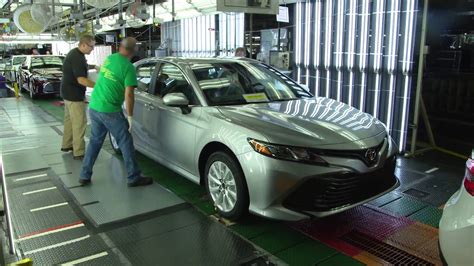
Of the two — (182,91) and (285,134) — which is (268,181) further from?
(182,91)

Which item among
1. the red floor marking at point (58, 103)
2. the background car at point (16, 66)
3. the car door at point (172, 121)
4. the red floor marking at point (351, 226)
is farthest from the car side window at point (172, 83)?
the background car at point (16, 66)

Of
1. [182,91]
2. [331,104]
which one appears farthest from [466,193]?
[182,91]

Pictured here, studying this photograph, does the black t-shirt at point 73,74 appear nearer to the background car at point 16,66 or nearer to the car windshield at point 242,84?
the car windshield at point 242,84

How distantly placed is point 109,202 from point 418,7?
4.69 m

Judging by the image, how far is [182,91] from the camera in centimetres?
428

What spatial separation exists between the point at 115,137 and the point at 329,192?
8.11 ft

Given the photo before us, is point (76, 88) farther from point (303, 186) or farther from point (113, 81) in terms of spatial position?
point (303, 186)

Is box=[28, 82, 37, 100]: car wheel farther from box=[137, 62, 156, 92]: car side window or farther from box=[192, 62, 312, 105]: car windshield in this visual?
box=[192, 62, 312, 105]: car windshield

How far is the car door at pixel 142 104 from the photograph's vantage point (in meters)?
4.91

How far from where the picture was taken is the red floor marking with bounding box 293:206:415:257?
11.2 ft

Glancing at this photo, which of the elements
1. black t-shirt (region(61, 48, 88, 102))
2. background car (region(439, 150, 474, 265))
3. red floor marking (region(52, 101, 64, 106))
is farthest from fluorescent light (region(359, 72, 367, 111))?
red floor marking (region(52, 101, 64, 106))

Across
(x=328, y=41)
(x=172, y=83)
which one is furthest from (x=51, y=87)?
(x=172, y=83)

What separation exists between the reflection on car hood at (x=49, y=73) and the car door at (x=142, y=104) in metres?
8.03

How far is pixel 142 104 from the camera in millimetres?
4895
